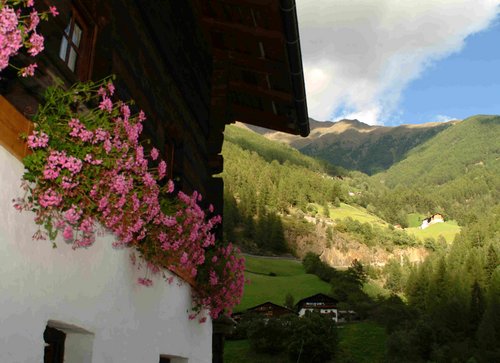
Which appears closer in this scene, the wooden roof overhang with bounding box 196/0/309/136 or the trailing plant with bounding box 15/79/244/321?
the trailing plant with bounding box 15/79/244/321

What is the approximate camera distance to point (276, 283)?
93562 millimetres

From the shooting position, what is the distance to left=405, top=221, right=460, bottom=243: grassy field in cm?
16775

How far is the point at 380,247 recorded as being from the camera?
149m

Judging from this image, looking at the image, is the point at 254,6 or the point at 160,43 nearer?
the point at 160,43

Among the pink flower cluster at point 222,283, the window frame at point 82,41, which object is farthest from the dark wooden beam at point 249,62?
the window frame at point 82,41

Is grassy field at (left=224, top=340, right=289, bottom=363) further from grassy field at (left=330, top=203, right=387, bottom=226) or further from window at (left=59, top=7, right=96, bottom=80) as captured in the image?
grassy field at (left=330, top=203, right=387, bottom=226)

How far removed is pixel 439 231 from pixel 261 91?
17974 centimetres

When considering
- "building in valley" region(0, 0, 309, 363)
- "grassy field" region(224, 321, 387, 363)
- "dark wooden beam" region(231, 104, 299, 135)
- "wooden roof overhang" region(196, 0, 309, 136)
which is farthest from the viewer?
"grassy field" region(224, 321, 387, 363)

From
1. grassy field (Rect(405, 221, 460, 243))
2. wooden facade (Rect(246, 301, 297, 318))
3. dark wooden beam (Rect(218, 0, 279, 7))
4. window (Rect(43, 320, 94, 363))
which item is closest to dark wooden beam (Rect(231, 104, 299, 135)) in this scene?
dark wooden beam (Rect(218, 0, 279, 7))

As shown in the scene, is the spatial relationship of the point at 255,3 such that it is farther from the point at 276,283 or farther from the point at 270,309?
the point at 276,283

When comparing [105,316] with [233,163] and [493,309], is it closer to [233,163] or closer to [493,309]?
[493,309]

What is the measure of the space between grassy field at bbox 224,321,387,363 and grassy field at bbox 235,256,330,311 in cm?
1402

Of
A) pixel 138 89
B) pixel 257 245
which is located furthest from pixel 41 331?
pixel 257 245

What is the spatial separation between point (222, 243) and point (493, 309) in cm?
7569
